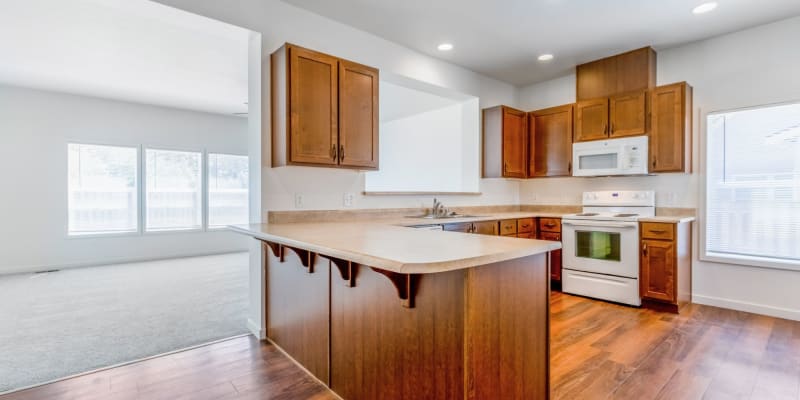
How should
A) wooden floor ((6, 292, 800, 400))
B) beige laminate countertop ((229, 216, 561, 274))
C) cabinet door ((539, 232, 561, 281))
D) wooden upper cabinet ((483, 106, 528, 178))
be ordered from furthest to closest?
wooden upper cabinet ((483, 106, 528, 178))
cabinet door ((539, 232, 561, 281))
wooden floor ((6, 292, 800, 400))
beige laminate countertop ((229, 216, 561, 274))

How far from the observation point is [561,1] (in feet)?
9.41

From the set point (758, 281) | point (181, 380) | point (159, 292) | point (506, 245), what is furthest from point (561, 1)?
point (159, 292)

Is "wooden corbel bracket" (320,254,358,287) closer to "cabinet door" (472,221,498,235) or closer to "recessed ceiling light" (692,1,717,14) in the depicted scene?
"cabinet door" (472,221,498,235)

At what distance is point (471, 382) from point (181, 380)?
6.01 feet

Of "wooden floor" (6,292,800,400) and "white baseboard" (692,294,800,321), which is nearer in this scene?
"wooden floor" (6,292,800,400)

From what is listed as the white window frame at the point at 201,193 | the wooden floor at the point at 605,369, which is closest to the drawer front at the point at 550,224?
the wooden floor at the point at 605,369

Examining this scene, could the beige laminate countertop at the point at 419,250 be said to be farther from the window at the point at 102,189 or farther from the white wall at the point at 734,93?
the window at the point at 102,189

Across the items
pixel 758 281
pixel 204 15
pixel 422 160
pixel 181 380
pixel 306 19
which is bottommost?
pixel 181 380

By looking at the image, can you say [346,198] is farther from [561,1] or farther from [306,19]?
[561,1]

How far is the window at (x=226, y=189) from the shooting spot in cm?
687

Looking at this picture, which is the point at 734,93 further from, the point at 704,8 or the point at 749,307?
the point at 749,307

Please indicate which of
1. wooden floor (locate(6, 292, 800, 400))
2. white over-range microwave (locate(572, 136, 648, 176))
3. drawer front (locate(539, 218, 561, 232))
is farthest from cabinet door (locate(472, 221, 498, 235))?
white over-range microwave (locate(572, 136, 648, 176))

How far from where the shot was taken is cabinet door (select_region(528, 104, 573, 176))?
4.40 metres

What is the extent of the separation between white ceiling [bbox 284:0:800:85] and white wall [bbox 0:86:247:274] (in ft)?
15.7
